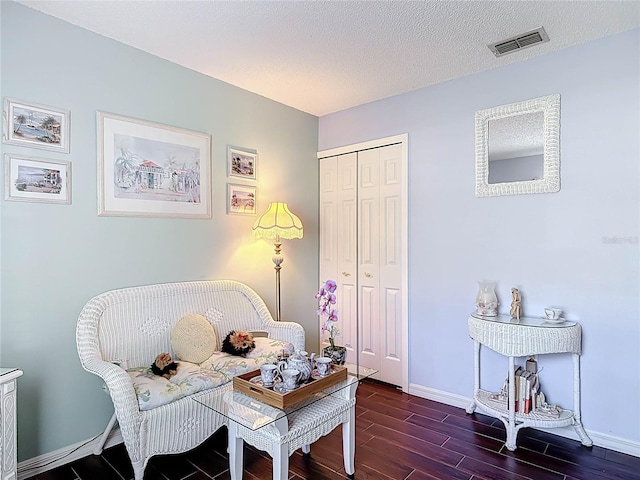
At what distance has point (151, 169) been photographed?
2711mm

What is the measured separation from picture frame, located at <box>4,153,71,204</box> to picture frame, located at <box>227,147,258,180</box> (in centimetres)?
119

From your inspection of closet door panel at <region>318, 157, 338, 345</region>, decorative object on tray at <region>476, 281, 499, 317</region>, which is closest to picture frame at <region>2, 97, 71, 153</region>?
closet door panel at <region>318, 157, 338, 345</region>

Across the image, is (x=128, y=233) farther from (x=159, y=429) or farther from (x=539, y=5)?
(x=539, y=5)

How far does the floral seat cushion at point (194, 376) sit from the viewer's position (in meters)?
2.04

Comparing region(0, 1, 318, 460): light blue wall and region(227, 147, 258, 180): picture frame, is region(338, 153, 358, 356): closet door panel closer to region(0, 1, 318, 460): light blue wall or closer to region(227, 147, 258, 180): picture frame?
region(227, 147, 258, 180): picture frame

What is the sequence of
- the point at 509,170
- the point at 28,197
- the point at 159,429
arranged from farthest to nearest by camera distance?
the point at 509,170 → the point at 28,197 → the point at 159,429

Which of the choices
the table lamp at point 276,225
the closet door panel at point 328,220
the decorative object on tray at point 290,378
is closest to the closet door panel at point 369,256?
the closet door panel at point 328,220

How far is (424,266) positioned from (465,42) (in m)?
1.68

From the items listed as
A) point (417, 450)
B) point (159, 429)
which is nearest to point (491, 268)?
point (417, 450)

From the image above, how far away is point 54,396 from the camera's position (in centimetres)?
226

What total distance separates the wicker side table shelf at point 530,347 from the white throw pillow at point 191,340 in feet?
6.06

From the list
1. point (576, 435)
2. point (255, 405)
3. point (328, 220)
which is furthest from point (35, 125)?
point (576, 435)

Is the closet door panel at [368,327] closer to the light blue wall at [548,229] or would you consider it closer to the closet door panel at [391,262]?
the closet door panel at [391,262]

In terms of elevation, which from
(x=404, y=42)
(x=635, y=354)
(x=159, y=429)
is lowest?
(x=159, y=429)
